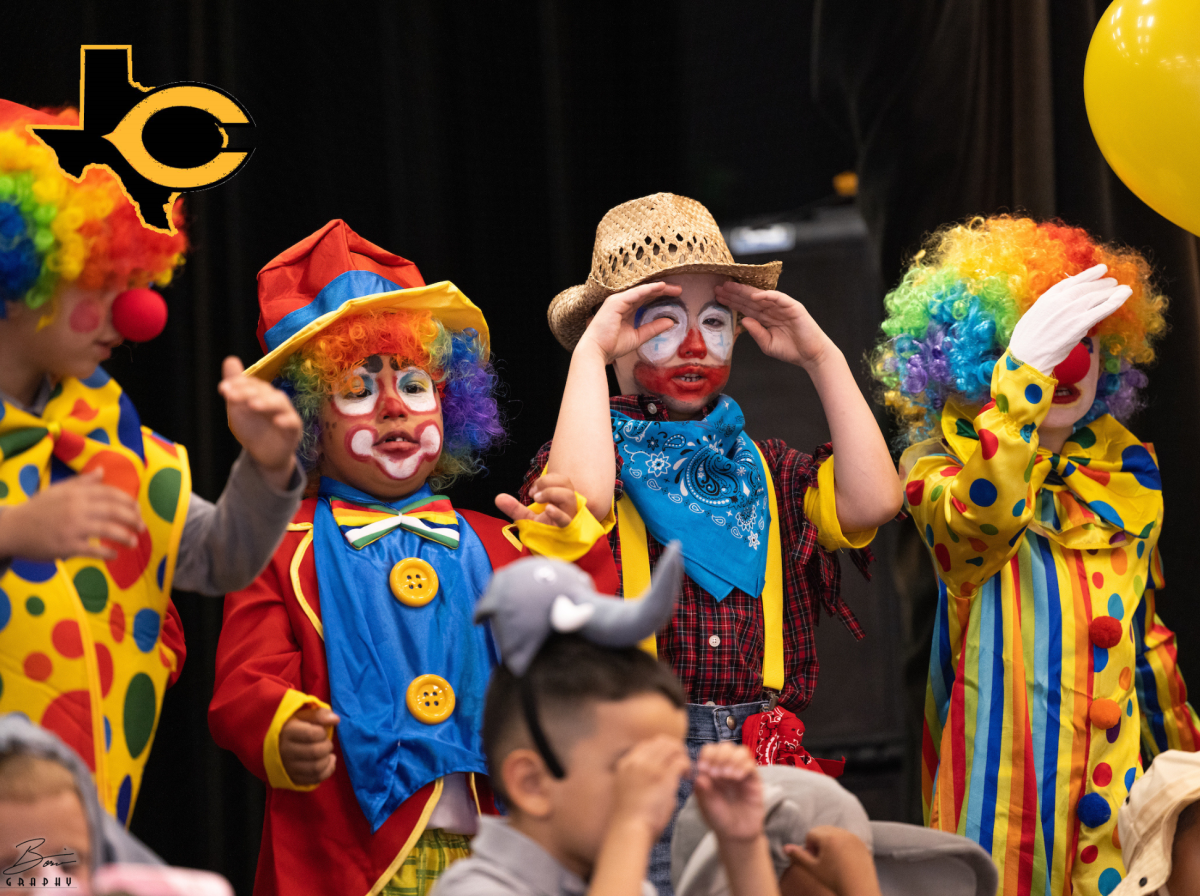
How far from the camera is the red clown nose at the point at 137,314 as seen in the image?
5.65 feet

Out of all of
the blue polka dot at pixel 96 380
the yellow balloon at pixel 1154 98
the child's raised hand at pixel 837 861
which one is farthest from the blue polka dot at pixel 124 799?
the yellow balloon at pixel 1154 98

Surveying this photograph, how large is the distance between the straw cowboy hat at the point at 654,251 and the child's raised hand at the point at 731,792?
3.90ft

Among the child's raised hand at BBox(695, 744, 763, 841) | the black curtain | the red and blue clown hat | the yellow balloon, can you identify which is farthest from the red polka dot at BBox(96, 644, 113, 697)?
the black curtain

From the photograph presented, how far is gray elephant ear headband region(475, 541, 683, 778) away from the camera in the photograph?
1.40m

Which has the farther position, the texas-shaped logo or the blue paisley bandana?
the blue paisley bandana

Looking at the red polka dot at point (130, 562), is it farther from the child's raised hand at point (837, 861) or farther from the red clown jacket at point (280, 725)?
the child's raised hand at point (837, 861)

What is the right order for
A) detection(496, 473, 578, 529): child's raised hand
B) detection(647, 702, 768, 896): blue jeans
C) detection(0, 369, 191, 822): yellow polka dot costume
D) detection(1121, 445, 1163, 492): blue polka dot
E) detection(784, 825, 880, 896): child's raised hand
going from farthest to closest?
detection(1121, 445, 1163, 492): blue polka dot → detection(647, 702, 768, 896): blue jeans → detection(496, 473, 578, 529): child's raised hand → detection(0, 369, 191, 822): yellow polka dot costume → detection(784, 825, 880, 896): child's raised hand

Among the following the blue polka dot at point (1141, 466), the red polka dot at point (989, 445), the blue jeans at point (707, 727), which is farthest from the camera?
the blue polka dot at point (1141, 466)

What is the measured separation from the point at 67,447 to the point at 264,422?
0.27 m

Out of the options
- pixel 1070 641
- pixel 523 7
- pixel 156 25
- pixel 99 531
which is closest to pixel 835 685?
pixel 1070 641

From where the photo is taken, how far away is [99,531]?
143 centimetres

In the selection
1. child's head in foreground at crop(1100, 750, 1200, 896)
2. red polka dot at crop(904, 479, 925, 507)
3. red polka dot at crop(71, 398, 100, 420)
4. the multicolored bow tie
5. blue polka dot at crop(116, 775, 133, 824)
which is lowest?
child's head in foreground at crop(1100, 750, 1200, 896)

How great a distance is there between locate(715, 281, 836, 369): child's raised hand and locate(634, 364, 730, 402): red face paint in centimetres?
11

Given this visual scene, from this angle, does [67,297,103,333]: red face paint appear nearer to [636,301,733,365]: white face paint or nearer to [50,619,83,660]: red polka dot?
[50,619,83,660]: red polka dot
